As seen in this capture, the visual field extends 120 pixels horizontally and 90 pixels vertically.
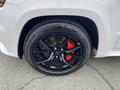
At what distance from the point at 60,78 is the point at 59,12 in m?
1.04

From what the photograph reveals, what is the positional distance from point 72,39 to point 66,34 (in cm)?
13

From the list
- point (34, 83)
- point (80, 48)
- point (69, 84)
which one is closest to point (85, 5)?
point (80, 48)

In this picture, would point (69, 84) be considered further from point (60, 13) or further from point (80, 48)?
point (60, 13)

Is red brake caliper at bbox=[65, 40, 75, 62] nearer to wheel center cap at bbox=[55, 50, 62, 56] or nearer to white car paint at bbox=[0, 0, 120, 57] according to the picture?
wheel center cap at bbox=[55, 50, 62, 56]

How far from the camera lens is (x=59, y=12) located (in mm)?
2039

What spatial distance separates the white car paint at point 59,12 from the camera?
200cm

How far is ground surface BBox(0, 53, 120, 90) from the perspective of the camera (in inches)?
96.9

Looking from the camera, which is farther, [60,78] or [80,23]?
[60,78]

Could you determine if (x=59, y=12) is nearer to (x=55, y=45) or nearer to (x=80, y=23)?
(x=80, y=23)

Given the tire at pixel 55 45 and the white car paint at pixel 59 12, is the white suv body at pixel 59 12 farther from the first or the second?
the tire at pixel 55 45

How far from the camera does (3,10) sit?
6.86ft

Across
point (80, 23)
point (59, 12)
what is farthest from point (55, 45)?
point (59, 12)

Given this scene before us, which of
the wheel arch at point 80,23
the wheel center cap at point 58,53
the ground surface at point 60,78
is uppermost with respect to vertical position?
the wheel arch at point 80,23

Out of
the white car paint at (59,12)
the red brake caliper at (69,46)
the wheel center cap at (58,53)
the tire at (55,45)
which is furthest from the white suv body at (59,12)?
the wheel center cap at (58,53)
